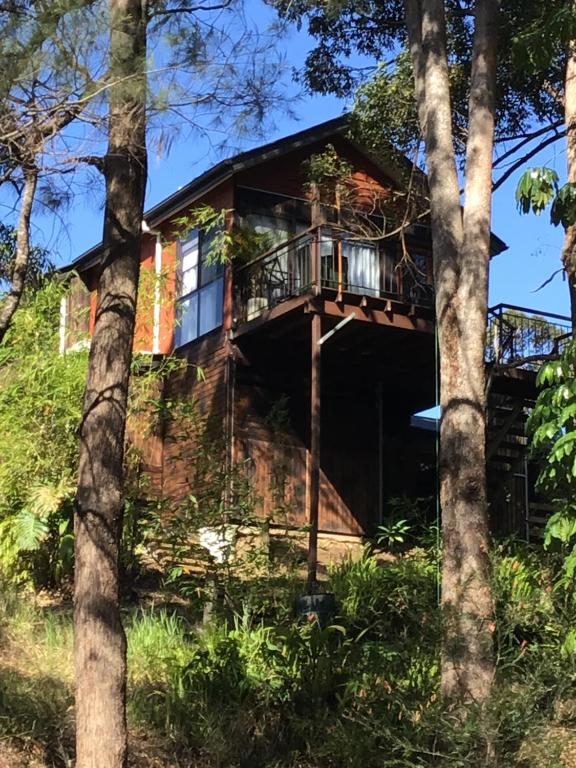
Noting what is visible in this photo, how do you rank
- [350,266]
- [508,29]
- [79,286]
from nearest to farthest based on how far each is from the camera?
[508,29] → [79,286] → [350,266]

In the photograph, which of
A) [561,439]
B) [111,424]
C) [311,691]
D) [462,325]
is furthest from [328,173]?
[111,424]

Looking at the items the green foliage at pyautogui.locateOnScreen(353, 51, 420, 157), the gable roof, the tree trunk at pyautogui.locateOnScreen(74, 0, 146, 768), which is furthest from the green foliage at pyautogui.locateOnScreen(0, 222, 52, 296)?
the green foliage at pyautogui.locateOnScreen(353, 51, 420, 157)

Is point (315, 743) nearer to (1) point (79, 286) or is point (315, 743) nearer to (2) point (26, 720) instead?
(2) point (26, 720)

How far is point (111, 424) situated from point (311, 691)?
2.98 m

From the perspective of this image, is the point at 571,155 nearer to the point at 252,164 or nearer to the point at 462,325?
the point at 462,325

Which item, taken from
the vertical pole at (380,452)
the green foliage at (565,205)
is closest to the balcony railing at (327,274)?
the vertical pole at (380,452)

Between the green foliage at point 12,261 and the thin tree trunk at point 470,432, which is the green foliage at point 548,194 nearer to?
the thin tree trunk at point 470,432

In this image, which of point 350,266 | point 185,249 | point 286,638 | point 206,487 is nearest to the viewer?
point 286,638

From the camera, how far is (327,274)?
16.2m

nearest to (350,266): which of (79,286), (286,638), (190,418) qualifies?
(79,286)

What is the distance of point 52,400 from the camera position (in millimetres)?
11578

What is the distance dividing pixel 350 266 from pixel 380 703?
1019cm

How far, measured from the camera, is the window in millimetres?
17312

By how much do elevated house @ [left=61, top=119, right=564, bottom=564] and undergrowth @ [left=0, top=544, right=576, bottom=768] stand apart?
6.40 metres
